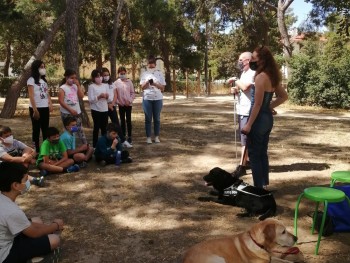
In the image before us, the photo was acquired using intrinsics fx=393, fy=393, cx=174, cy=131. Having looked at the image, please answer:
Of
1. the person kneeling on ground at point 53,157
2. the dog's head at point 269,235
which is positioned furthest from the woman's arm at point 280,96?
the person kneeling on ground at point 53,157

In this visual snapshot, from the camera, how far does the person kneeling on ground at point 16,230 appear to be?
3023 millimetres

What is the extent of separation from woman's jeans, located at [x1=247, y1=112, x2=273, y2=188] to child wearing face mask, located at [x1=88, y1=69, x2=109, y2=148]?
11.7 feet

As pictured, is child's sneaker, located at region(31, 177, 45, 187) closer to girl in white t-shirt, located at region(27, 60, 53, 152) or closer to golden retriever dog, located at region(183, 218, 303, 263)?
girl in white t-shirt, located at region(27, 60, 53, 152)

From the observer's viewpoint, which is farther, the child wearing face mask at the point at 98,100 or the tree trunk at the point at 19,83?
the tree trunk at the point at 19,83

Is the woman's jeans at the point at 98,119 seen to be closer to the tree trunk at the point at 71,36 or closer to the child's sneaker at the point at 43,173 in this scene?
the child's sneaker at the point at 43,173

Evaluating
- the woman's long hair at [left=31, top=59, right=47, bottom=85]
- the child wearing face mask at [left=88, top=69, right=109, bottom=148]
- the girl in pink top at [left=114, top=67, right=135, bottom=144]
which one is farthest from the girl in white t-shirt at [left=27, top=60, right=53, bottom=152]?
the girl in pink top at [left=114, top=67, right=135, bottom=144]

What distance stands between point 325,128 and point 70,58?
7.76 metres

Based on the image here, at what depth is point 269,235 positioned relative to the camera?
9.98 ft

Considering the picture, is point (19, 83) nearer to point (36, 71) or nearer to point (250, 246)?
point (36, 71)

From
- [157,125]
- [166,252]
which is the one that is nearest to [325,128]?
[157,125]

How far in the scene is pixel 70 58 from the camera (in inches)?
439

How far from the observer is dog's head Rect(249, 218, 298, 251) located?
3.03m

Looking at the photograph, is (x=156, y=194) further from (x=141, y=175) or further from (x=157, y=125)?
(x=157, y=125)

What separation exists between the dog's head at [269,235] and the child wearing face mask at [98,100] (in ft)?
16.6
